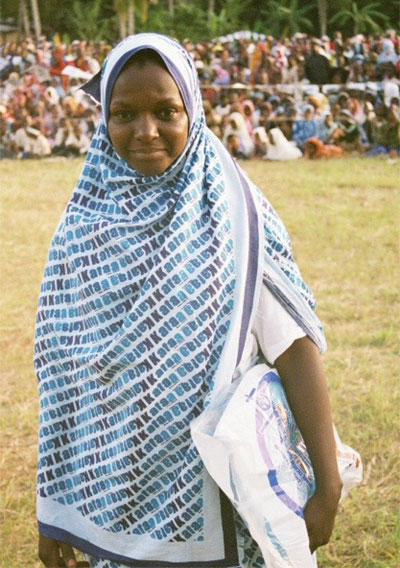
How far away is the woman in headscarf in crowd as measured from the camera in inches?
496

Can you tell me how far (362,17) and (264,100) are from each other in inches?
533

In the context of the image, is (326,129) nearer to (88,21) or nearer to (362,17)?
(362,17)

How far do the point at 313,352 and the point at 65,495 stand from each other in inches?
23.8

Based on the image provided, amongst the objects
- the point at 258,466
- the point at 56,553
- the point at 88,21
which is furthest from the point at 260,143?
the point at 88,21

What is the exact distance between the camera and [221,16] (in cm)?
2698

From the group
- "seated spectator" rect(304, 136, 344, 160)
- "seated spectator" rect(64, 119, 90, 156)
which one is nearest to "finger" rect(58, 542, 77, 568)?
"seated spectator" rect(304, 136, 344, 160)

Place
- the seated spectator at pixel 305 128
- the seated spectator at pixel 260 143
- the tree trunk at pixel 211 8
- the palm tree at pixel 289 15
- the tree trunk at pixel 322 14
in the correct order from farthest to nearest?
the tree trunk at pixel 322 14, the palm tree at pixel 289 15, the tree trunk at pixel 211 8, the seated spectator at pixel 305 128, the seated spectator at pixel 260 143

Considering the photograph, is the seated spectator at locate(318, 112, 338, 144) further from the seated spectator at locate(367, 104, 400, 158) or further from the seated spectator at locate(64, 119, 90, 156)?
the seated spectator at locate(64, 119, 90, 156)

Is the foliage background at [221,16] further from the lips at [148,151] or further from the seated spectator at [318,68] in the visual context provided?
the lips at [148,151]

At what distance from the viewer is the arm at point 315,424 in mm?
1737

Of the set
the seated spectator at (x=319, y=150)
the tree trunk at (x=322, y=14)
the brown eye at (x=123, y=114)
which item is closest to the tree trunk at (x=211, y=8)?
the tree trunk at (x=322, y=14)

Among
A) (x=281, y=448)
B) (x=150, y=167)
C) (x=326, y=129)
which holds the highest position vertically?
(x=150, y=167)

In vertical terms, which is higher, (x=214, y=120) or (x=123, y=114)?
(x=123, y=114)

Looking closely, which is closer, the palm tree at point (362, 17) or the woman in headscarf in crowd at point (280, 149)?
the woman in headscarf in crowd at point (280, 149)
